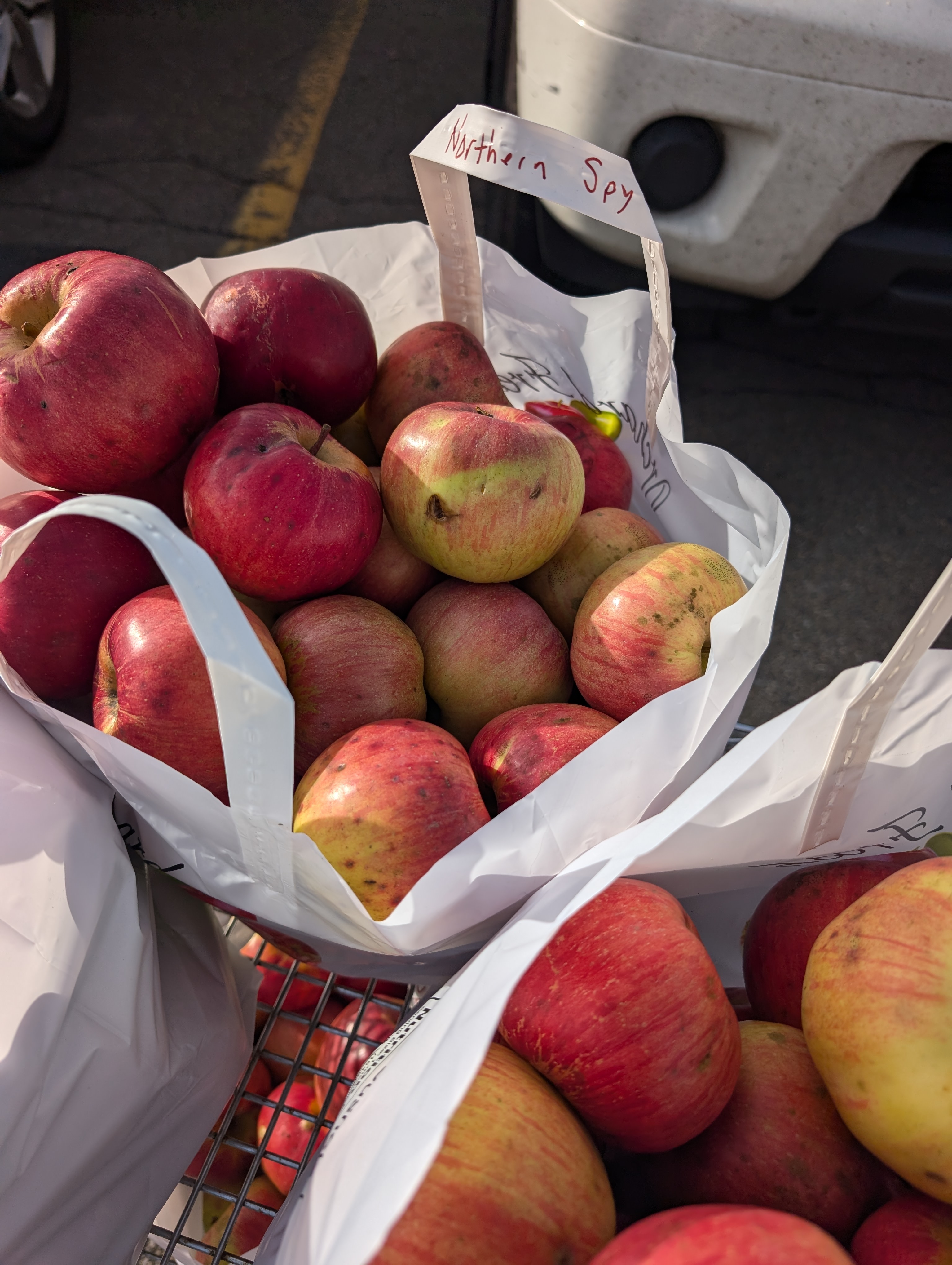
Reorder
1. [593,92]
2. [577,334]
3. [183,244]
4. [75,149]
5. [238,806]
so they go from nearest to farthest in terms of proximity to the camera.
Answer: [238,806]
[577,334]
[593,92]
[183,244]
[75,149]

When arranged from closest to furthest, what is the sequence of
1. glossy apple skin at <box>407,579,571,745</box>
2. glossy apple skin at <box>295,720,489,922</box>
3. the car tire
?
1. glossy apple skin at <box>295,720,489,922</box>
2. glossy apple skin at <box>407,579,571,745</box>
3. the car tire

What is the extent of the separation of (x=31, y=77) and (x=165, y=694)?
309cm

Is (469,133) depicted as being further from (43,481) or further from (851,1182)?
(851,1182)

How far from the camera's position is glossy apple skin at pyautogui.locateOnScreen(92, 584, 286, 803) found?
85cm

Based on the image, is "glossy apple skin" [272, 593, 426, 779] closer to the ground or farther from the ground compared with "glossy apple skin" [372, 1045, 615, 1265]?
farther from the ground

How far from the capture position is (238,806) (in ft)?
2.17

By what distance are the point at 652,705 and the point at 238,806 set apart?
15.0 inches

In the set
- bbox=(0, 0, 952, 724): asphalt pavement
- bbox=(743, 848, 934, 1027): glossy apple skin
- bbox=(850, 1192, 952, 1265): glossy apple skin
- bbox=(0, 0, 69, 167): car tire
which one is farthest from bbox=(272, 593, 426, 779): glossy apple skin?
bbox=(0, 0, 69, 167): car tire

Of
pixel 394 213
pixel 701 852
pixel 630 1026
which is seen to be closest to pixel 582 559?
pixel 701 852

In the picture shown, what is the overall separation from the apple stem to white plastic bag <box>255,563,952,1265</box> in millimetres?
528

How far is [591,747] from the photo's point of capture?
795mm

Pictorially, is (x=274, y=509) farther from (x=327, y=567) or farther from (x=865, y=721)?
(x=865, y=721)

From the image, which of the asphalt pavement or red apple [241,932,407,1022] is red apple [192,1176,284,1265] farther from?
the asphalt pavement

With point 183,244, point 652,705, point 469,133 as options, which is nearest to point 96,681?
point 652,705
